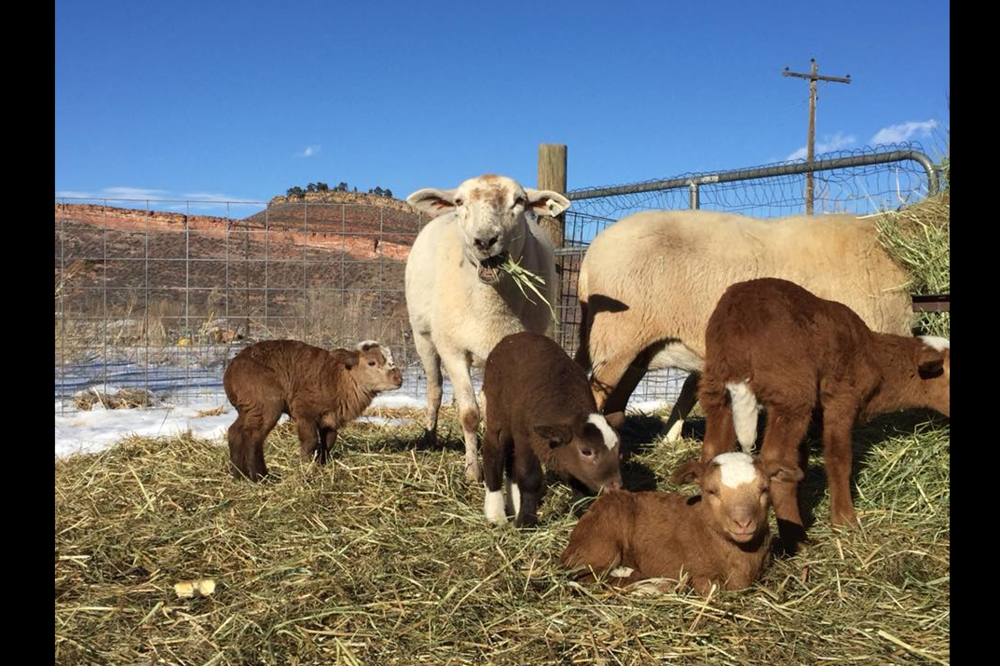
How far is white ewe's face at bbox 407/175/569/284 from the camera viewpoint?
6.16 meters

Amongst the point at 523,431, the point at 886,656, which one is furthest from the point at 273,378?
the point at 886,656

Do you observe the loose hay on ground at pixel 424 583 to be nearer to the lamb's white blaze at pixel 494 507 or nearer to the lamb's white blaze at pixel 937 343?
the lamb's white blaze at pixel 494 507

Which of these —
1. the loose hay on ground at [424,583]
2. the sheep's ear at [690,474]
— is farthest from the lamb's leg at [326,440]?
the sheep's ear at [690,474]

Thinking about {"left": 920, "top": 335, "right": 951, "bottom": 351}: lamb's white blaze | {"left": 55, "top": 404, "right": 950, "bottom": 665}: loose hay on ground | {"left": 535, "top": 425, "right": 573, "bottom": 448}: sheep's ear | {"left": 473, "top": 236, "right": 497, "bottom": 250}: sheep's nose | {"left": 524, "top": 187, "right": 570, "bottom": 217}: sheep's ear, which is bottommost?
{"left": 55, "top": 404, "right": 950, "bottom": 665}: loose hay on ground

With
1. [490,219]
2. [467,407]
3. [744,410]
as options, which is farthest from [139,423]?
[744,410]

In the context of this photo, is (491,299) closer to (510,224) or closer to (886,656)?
(510,224)

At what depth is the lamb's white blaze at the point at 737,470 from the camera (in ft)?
13.6

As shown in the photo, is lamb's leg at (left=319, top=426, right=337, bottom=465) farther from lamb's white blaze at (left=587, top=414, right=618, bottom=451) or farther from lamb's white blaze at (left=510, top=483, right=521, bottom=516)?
lamb's white blaze at (left=587, top=414, right=618, bottom=451)

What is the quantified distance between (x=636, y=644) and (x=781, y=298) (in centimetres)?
251

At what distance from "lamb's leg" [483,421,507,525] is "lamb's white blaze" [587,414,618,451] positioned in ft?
2.53

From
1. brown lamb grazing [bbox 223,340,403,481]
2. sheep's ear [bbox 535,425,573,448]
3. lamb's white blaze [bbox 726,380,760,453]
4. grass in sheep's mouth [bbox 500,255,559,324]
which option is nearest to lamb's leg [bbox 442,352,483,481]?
brown lamb grazing [bbox 223,340,403,481]

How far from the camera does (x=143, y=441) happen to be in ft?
25.3

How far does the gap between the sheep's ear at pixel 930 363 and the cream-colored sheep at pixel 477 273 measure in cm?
279
